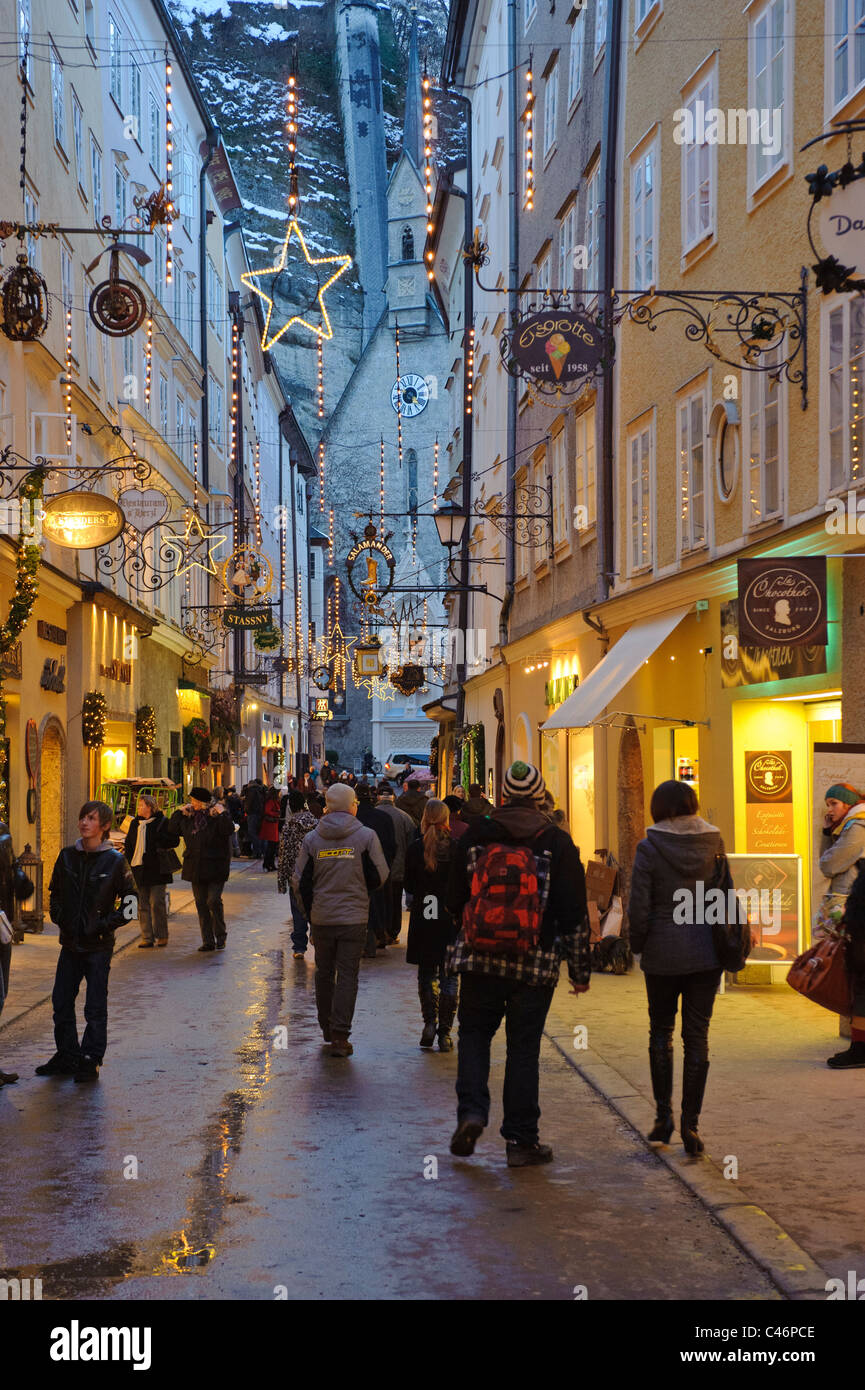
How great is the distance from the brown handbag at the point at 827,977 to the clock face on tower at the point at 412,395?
248 ft

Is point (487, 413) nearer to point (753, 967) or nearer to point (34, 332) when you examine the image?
point (34, 332)

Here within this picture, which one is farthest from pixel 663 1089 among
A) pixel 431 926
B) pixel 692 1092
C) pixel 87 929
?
pixel 87 929

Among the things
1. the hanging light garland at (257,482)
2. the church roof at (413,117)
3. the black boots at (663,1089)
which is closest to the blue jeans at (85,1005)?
the black boots at (663,1089)

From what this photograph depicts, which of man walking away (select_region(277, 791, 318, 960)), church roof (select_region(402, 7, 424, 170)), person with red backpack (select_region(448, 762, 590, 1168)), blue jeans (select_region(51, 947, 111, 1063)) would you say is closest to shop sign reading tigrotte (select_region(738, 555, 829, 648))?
person with red backpack (select_region(448, 762, 590, 1168))

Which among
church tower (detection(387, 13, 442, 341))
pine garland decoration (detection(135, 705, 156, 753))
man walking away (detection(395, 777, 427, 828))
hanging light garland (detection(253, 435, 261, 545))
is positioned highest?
church tower (detection(387, 13, 442, 341))

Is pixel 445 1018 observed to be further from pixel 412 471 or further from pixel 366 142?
pixel 366 142

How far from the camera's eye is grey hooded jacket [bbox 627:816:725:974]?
7.58 m

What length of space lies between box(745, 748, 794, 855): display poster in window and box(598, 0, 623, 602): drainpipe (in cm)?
597

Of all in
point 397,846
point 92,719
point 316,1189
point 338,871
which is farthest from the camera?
point 92,719

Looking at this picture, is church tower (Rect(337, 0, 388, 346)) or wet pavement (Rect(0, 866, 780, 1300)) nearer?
wet pavement (Rect(0, 866, 780, 1300))

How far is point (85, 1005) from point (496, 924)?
360 cm

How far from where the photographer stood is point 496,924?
295 inches

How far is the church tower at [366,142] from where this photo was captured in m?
91.2

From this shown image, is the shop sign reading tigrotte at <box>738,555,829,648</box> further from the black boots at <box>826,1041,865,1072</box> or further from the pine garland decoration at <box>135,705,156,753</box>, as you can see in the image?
the pine garland decoration at <box>135,705,156,753</box>
